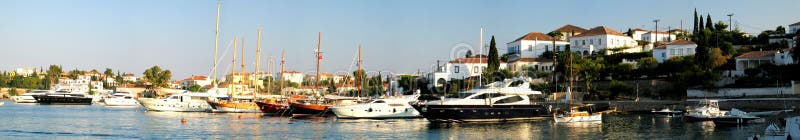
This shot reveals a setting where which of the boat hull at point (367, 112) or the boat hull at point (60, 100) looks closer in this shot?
the boat hull at point (367, 112)

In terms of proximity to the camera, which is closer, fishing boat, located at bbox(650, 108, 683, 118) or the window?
the window

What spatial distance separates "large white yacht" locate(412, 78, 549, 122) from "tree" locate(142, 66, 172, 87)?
101271mm

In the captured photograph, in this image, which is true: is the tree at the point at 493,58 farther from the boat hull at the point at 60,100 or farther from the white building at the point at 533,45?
the boat hull at the point at 60,100

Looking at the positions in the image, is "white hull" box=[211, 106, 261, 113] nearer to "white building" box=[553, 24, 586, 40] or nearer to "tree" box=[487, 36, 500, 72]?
"tree" box=[487, 36, 500, 72]

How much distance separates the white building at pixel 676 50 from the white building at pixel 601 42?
7689 mm

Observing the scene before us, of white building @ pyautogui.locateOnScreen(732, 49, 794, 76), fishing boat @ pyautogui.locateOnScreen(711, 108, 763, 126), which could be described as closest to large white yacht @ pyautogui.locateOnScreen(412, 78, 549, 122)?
fishing boat @ pyautogui.locateOnScreen(711, 108, 763, 126)

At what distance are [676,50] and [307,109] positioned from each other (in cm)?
4461

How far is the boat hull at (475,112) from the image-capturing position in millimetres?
39594

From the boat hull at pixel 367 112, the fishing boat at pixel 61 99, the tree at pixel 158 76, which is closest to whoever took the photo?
the boat hull at pixel 367 112

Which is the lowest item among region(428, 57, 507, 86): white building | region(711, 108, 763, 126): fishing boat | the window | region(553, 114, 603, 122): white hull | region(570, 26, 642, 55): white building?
region(553, 114, 603, 122): white hull

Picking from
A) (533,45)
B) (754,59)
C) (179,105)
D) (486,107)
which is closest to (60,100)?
(179,105)

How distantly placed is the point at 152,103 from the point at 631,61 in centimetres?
5085

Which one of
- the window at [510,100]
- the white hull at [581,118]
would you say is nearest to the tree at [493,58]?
the white hull at [581,118]

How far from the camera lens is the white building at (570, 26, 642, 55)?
293 feet
